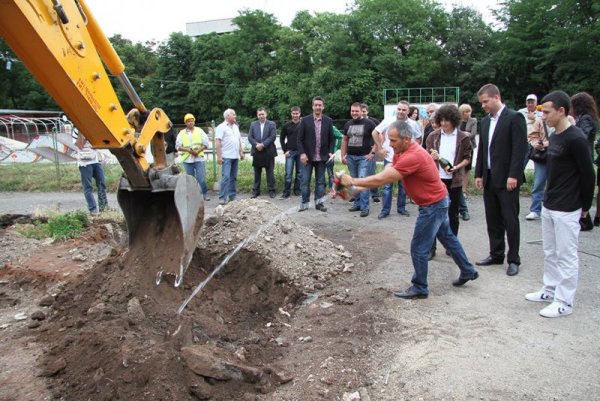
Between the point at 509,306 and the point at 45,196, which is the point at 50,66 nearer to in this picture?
the point at 509,306

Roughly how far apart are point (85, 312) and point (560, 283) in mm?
4535

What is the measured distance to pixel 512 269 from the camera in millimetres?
5863

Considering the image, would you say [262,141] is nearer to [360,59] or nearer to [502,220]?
[502,220]

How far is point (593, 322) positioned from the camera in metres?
4.53

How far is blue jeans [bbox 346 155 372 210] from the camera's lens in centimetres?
912

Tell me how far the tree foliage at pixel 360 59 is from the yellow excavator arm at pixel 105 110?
32610mm

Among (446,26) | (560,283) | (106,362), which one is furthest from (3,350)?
(446,26)

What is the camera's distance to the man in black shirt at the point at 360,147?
9.14 metres

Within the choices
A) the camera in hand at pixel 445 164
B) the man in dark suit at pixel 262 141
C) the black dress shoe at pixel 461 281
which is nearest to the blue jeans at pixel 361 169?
the man in dark suit at pixel 262 141

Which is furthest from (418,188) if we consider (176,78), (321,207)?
(176,78)

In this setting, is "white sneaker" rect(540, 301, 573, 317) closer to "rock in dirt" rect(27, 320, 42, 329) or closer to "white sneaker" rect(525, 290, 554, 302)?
"white sneaker" rect(525, 290, 554, 302)

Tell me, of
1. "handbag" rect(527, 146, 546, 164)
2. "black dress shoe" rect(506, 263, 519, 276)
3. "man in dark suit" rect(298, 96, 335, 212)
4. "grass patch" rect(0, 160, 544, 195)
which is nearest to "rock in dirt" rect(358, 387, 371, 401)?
"black dress shoe" rect(506, 263, 519, 276)

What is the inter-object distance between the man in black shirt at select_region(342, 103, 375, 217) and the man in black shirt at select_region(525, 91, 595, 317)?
4465 mm

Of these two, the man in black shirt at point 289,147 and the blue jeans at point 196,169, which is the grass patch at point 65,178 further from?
the blue jeans at point 196,169
